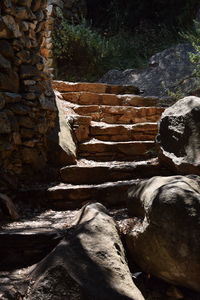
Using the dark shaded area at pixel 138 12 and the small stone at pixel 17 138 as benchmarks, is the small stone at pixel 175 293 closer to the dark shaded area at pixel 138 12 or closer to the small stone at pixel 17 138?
the small stone at pixel 17 138

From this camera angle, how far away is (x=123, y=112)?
6.23m

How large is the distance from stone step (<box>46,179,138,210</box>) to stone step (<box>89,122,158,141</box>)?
148 centimetres

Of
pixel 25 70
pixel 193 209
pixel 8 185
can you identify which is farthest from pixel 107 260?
pixel 25 70

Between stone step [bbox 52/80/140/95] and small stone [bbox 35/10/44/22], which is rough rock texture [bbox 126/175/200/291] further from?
stone step [bbox 52/80/140/95]

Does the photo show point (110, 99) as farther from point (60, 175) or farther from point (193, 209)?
point (193, 209)

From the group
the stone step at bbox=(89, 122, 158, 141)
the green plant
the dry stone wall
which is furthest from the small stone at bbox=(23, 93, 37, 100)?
the green plant

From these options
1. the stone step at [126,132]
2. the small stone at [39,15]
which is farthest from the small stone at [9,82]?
the stone step at [126,132]

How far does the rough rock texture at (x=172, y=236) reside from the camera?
2.54 meters

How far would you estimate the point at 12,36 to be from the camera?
431cm

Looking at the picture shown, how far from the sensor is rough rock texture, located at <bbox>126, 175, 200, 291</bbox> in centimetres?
254

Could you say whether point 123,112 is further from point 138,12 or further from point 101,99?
point 138,12

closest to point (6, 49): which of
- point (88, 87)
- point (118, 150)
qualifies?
point (118, 150)

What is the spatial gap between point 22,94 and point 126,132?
186cm

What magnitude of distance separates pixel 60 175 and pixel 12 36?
185 cm
